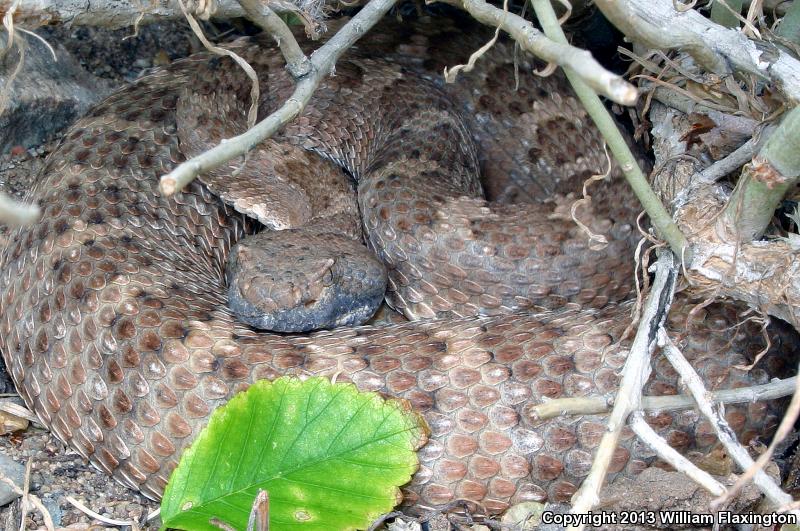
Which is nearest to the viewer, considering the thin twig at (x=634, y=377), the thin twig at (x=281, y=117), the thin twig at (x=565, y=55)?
the thin twig at (x=565, y=55)

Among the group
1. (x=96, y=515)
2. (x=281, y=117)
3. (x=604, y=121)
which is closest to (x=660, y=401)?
(x=604, y=121)

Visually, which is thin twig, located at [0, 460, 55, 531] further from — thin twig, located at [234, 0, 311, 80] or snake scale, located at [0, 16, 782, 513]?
thin twig, located at [234, 0, 311, 80]

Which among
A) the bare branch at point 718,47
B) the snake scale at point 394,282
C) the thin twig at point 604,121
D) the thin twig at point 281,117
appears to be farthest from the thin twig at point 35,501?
the bare branch at point 718,47

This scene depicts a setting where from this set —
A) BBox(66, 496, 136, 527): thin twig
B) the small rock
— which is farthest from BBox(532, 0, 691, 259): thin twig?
the small rock

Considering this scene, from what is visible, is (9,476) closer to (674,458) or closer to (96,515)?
(96,515)

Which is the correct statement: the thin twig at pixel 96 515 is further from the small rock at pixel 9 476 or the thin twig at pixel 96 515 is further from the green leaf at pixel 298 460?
the green leaf at pixel 298 460

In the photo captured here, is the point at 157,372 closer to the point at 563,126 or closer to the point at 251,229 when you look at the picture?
the point at 251,229
